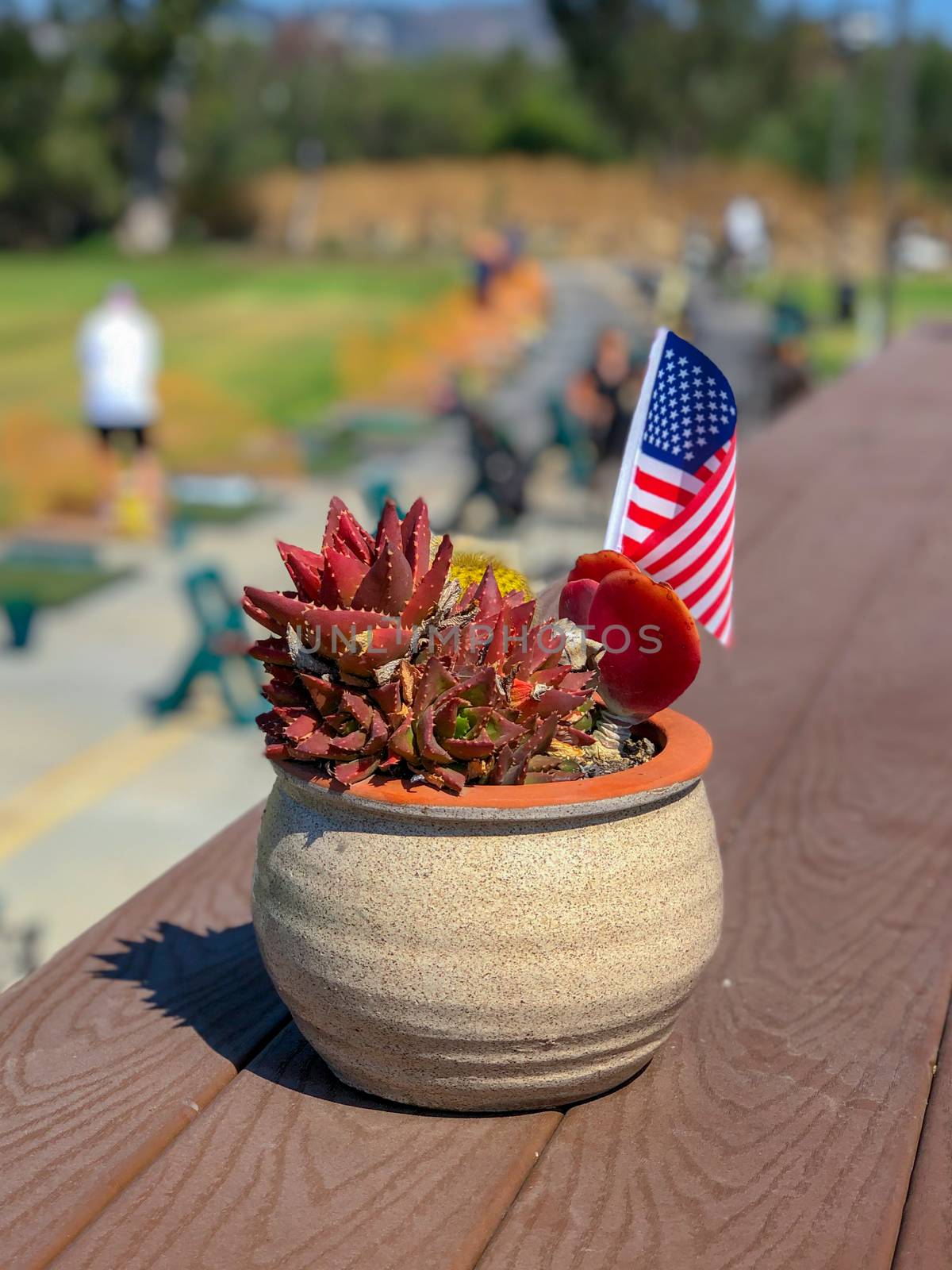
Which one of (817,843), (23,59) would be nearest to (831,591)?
(817,843)

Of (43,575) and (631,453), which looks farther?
(43,575)

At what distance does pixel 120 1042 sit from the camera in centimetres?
203

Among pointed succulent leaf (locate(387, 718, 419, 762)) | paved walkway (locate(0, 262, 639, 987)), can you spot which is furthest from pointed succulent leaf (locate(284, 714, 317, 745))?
paved walkway (locate(0, 262, 639, 987))

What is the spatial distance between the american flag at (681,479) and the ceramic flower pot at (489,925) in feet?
1.25

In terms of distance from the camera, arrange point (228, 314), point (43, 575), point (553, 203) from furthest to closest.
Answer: point (553, 203) → point (228, 314) → point (43, 575)

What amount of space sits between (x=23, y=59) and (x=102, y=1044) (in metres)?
73.0

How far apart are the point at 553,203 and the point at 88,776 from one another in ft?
240

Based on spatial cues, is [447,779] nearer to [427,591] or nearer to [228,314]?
[427,591]

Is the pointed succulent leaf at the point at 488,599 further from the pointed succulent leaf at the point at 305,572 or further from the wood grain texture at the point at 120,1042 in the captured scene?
the wood grain texture at the point at 120,1042

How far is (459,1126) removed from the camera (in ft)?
6.02

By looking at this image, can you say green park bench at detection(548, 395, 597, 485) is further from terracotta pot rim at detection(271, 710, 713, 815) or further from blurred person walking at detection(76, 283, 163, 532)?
terracotta pot rim at detection(271, 710, 713, 815)

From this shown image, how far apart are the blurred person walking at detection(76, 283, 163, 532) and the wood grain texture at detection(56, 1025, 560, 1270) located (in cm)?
1169

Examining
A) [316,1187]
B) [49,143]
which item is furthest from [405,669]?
[49,143]

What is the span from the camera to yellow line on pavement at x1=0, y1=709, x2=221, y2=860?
21.9 feet
